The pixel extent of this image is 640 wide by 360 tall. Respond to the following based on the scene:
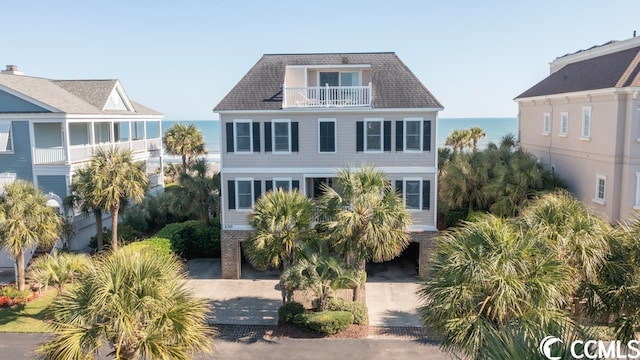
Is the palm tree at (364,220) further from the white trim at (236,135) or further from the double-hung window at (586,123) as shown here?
the double-hung window at (586,123)

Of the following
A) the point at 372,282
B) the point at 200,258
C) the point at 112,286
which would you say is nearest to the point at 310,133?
the point at 372,282

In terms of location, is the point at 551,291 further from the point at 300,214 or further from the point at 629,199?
the point at 629,199

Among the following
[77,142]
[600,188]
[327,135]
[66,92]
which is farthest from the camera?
[66,92]

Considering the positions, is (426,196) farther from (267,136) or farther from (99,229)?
(99,229)

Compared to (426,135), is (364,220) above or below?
below

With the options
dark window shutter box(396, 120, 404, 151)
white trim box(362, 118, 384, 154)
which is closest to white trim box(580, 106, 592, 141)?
dark window shutter box(396, 120, 404, 151)

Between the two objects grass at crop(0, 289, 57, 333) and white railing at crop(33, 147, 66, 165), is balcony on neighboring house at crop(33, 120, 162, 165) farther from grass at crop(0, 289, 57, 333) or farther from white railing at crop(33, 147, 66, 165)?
grass at crop(0, 289, 57, 333)

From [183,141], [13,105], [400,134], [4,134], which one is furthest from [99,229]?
[183,141]
